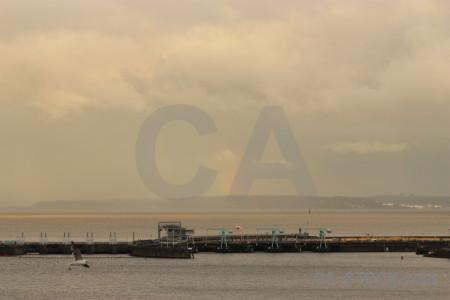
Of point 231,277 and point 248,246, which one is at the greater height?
point 248,246

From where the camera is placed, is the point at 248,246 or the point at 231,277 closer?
the point at 231,277

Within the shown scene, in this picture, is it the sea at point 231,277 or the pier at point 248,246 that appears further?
the pier at point 248,246

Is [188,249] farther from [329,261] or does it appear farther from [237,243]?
[329,261]

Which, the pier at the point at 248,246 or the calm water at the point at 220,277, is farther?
the pier at the point at 248,246

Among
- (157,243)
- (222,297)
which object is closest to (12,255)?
(157,243)

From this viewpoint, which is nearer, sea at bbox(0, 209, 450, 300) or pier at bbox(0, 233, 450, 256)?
sea at bbox(0, 209, 450, 300)

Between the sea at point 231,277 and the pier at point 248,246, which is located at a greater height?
the pier at point 248,246

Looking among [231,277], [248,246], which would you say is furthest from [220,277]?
[248,246]

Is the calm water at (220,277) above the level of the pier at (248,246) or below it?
below

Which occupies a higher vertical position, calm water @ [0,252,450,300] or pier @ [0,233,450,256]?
pier @ [0,233,450,256]

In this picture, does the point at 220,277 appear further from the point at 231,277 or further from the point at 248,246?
the point at 248,246

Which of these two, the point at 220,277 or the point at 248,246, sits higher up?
the point at 248,246

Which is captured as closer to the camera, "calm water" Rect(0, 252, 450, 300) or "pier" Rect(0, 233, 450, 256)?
"calm water" Rect(0, 252, 450, 300)

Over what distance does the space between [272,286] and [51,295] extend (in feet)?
97.7
